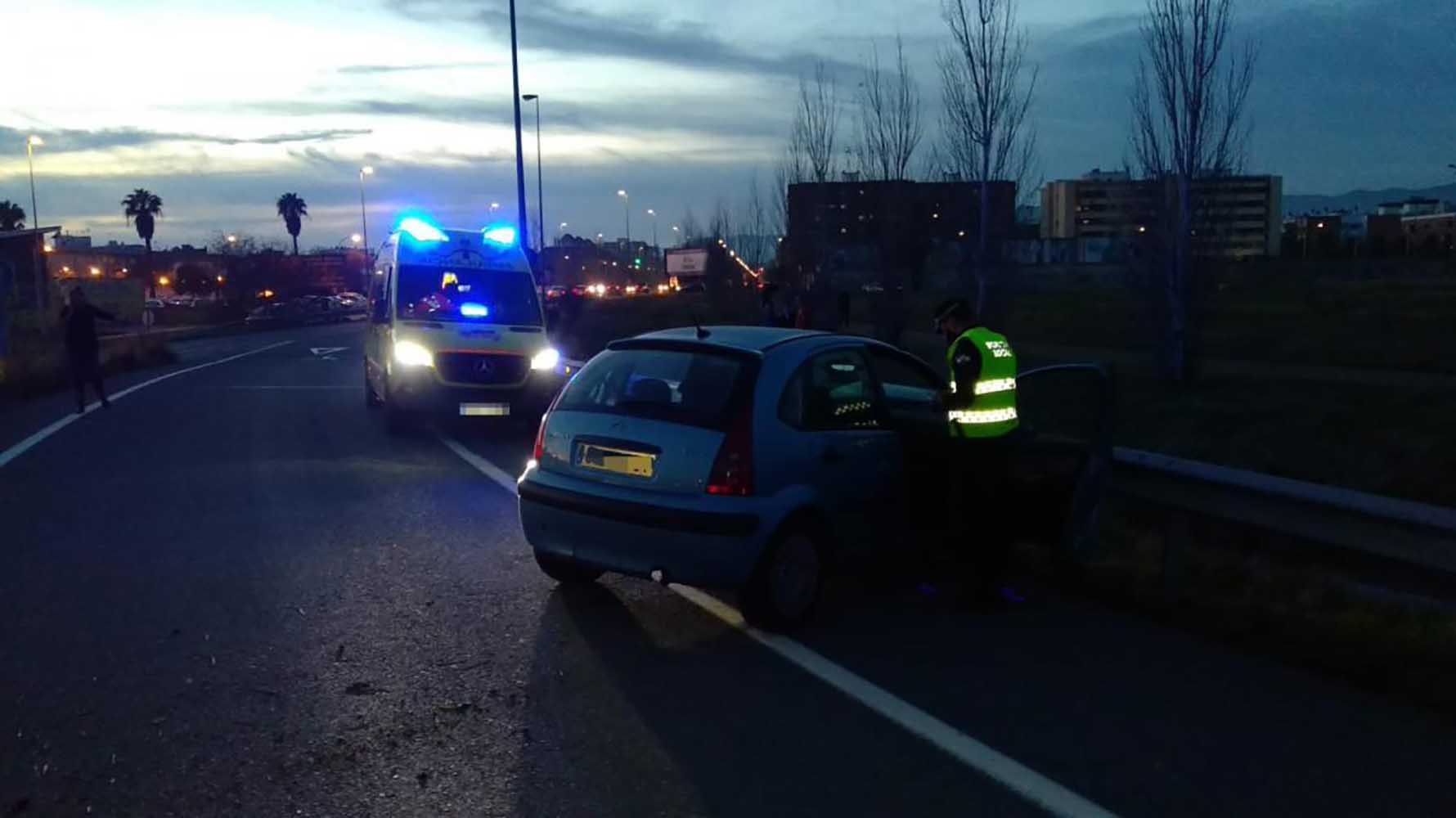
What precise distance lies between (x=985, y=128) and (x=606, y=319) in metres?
23.3

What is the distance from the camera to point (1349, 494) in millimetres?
7070

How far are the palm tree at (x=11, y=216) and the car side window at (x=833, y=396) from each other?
108449 mm

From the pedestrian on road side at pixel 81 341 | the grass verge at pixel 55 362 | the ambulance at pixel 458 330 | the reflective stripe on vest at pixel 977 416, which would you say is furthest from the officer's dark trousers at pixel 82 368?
the reflective stripe on vest at pixel 977 416

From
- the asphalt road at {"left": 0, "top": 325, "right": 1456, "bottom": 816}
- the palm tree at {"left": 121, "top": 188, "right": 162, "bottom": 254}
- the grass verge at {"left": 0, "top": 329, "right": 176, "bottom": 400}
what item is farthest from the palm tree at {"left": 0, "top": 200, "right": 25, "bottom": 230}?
the asphalt road at {"left": 0, "top": 325, "right": 1456, "bottom": 816}

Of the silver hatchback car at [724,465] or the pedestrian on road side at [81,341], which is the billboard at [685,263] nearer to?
the pedestrian on road side at [81,341]

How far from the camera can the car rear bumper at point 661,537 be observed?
659 cm

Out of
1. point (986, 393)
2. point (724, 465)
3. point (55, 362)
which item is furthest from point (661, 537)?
point (55, 362)

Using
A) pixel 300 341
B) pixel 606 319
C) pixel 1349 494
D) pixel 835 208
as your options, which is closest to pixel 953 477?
pixel 1349 494

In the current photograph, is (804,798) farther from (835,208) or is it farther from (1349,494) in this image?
(835,208)

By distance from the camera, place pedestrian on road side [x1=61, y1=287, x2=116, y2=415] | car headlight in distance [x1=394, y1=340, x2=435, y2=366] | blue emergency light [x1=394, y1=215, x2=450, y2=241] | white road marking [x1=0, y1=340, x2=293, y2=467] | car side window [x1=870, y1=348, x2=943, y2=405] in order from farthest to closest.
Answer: pedestrian on road side [x1=61, y1=287, x2=116, y2=415]
blue emergency light [x1=394, y1=215, x2=450, y2=241]
car headlight in distance [x1=394, y1=340, x2=435, y2=366]
white road marking [x1=0, y1=340, x2=293, y2=467]
car side window [x1=870, y1=348, x2=943, y2=405]

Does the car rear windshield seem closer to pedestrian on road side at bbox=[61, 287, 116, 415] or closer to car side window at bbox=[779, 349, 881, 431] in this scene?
car side window at bbox=[779, 349, 881, 431]

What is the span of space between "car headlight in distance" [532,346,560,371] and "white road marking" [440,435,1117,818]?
839cm

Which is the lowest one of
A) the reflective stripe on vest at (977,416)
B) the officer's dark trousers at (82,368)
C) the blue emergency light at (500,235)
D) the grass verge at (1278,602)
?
the grass verge at (1278,602)

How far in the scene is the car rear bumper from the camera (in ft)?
21.6
